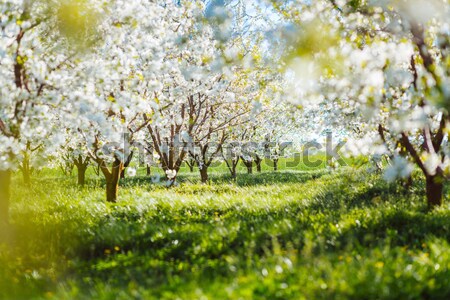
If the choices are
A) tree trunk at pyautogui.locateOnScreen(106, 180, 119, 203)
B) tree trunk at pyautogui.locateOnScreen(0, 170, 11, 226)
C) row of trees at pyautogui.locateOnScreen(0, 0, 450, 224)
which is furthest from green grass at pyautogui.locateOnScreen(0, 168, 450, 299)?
row of trees at pyautogui.locateOnScreen(0, 0, 450, 224)

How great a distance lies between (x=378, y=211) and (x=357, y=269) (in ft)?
14.3

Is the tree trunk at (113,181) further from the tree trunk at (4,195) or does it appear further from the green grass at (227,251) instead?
the tree trunk at (4,195)

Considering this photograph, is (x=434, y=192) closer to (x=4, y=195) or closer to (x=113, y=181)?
(x=113, y=181)

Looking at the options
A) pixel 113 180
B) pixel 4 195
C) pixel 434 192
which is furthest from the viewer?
pixel 113 180

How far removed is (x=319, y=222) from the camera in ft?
29.7

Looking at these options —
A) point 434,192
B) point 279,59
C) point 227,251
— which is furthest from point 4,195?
point 434,192

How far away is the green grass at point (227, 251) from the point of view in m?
4.94

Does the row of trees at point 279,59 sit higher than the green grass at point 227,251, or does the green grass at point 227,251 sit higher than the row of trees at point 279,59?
the row of trees at point 279,59

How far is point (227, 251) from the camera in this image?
23.6ft

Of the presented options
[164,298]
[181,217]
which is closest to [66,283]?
[164,298]

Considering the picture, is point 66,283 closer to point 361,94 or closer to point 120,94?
point 120,94

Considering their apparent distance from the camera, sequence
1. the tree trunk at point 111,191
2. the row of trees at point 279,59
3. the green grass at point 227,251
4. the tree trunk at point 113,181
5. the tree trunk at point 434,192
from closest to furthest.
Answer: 1. the green grass at point 227,251
2. the row of trees at point 279,59
3. the tree trunk at point 434,192
4. the tree trunk at point 113,181
5. the tree trunk at point 111,191

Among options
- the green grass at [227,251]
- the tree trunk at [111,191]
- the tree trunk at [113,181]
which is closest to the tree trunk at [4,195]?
the green grass at [227,251]

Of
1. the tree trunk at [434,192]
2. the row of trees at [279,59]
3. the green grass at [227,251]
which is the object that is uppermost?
the row of trees at [279,59]
